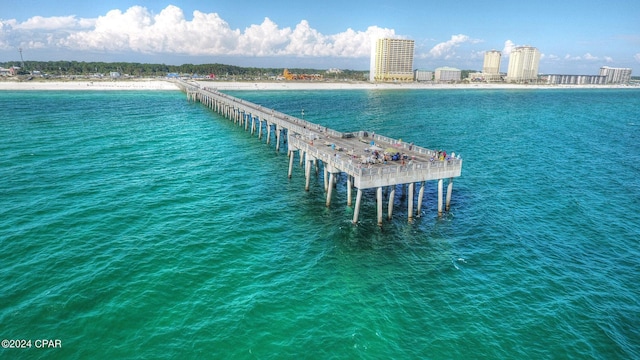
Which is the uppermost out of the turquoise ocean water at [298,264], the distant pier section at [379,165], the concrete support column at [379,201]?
the distant pier section at [379,165]

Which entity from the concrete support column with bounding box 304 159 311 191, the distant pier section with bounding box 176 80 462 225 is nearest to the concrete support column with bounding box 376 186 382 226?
the distant pier section with bounding box 176 80 462 225

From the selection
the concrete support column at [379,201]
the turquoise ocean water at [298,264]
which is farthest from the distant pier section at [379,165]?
the turquoise ocean water at [298,264]

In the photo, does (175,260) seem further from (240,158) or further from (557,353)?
(240,158)

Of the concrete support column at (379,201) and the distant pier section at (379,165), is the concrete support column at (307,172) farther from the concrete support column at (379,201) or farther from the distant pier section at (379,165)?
the concrete support column at (379,201)

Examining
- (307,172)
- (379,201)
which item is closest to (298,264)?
(379,201)

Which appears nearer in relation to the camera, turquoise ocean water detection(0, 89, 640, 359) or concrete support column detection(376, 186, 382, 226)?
turquoise ocean water detection(0, 89, 640, 359)

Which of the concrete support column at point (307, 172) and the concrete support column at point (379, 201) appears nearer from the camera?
the concrete support column at point (379, 201)

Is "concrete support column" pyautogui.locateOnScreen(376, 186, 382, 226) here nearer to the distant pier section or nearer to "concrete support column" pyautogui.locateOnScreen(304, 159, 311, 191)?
the distant pier section

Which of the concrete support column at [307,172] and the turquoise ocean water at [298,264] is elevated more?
the concrete support column at [307,172]
